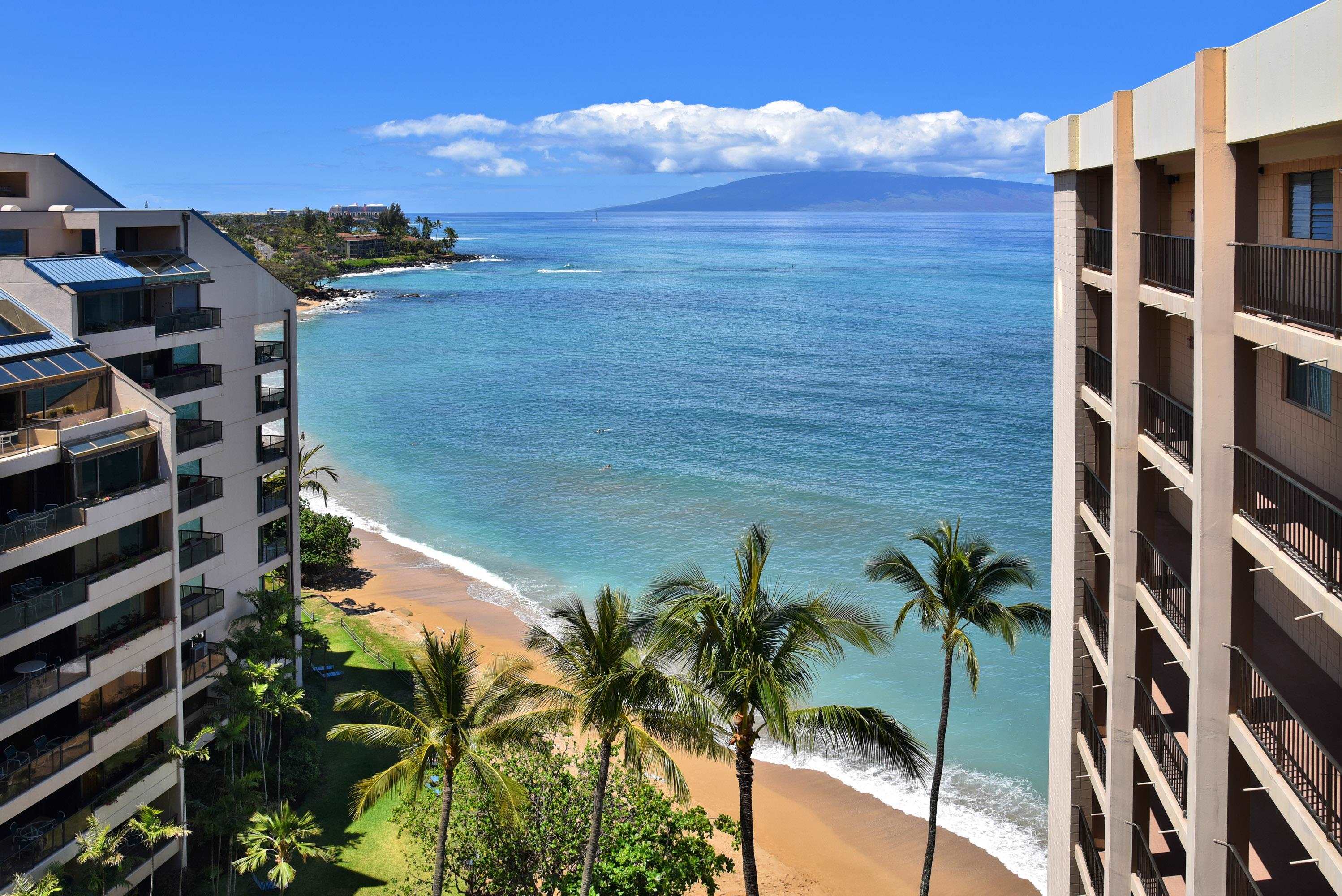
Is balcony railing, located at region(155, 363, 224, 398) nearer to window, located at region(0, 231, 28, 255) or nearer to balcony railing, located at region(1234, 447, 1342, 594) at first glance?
window, located at region(0, 231, 28, 255)

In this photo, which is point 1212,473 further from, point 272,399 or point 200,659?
A: point 272,399

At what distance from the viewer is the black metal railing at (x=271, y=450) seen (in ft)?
99.7

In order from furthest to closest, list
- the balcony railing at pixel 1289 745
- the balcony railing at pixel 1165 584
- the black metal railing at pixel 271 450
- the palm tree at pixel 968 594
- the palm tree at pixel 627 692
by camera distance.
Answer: the black metal railing at pixel 271 450 → the palm tree at pixel 968 594 → the palm tree at pixel 627 692 → the balcony railing at pixel 1165 584 → the balcony railing at pixel 1289 745

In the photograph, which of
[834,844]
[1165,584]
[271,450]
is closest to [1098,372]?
[1165,584]

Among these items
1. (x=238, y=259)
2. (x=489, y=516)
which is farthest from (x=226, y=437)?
(x=489, y=516)

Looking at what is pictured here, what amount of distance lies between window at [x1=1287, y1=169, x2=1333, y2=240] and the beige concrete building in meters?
20.5

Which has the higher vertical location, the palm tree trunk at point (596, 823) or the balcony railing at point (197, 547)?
the balcony railing at point (197, 547)

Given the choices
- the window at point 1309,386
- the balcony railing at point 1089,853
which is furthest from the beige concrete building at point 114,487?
the window at point 1309,386

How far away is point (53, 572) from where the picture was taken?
21.6 meters

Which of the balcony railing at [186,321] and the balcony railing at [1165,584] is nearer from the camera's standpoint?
the balcony railing at [1165,584]

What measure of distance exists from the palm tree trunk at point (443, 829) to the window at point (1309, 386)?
14566 millimetres

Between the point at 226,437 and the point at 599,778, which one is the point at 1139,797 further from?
the point at 226,437

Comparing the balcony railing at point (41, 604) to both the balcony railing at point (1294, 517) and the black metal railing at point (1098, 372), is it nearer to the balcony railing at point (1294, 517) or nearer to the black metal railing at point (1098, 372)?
the black metal railing at point (1098, 372)

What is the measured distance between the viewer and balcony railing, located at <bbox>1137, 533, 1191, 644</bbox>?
45.6 feet
